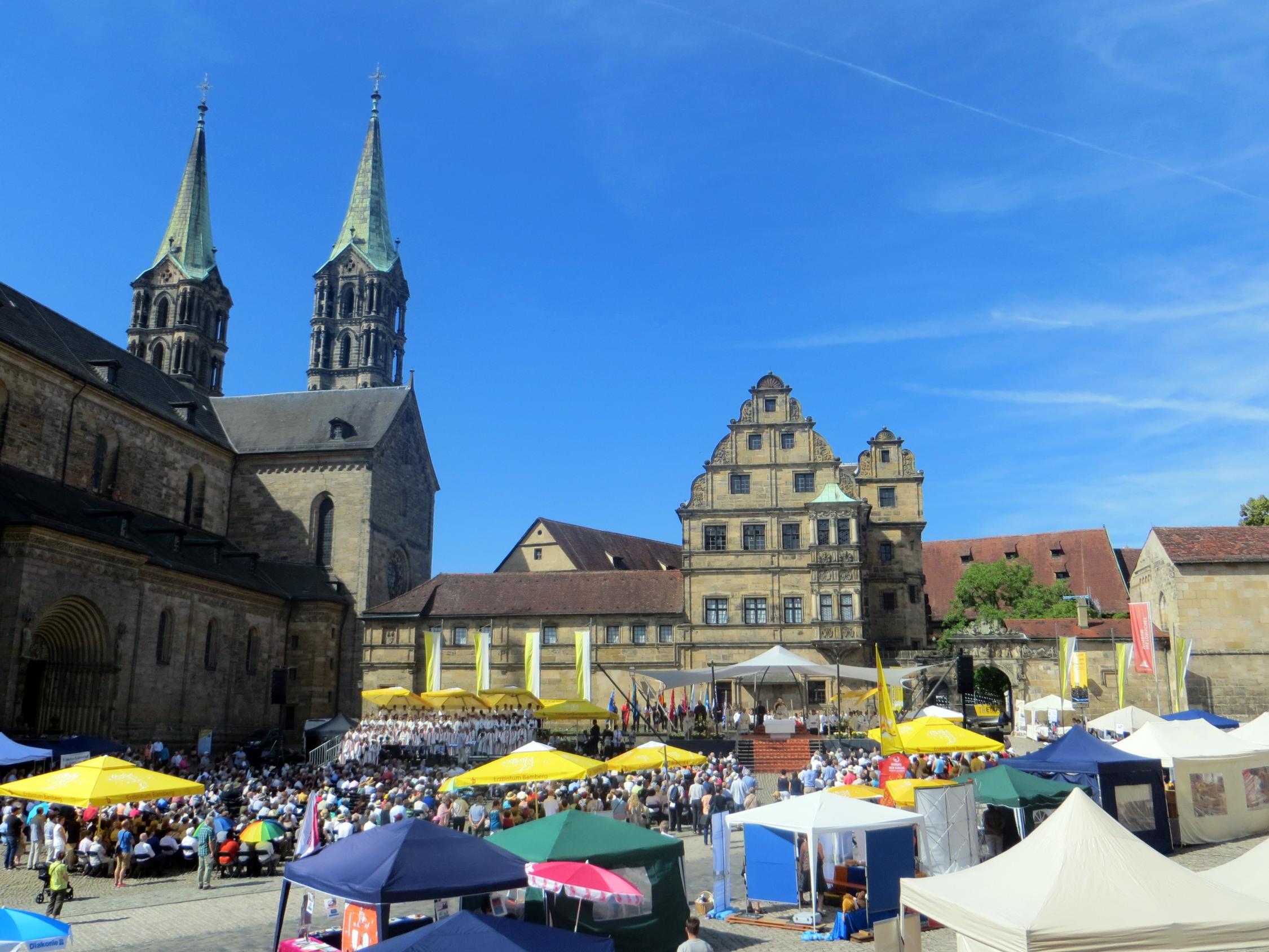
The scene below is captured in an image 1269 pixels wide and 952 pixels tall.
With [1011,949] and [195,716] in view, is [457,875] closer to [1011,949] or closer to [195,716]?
[1011,949]

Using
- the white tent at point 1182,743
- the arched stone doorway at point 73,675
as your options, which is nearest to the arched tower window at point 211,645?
the arched stone doorway at point 73,675

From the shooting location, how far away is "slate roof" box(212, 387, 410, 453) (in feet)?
164

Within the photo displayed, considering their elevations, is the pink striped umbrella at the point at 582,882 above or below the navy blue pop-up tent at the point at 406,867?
below

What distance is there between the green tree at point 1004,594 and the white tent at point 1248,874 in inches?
1685

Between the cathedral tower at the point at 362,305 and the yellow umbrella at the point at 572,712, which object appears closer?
the yellow umbrella at the point at 572,712

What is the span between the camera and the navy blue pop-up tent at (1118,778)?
717 inches

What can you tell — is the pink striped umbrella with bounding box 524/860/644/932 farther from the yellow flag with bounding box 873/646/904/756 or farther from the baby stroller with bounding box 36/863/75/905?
the yellow flag with bounding box 873/646/904/756

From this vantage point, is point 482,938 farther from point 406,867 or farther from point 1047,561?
point 1047,561

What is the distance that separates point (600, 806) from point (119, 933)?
11.3m

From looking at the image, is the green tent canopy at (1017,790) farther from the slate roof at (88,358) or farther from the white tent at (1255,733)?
the slate roof at (88,358)

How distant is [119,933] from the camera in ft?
45.4

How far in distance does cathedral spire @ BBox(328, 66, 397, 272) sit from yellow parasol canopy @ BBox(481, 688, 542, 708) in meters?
47.0

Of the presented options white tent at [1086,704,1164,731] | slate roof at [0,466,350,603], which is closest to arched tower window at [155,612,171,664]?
slate roof at [0,466,350,603]

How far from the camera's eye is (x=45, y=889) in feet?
54.2
